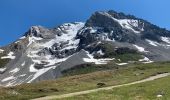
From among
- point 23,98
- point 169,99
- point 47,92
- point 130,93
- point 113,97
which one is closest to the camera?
point 169,99

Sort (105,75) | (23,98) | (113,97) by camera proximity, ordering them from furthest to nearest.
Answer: (105,75) → (23,98) → (113,97)

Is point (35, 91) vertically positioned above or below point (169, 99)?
above

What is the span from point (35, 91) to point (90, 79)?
21771 millimetres

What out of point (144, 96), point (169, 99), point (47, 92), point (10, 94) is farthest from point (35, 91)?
point (169, 99)

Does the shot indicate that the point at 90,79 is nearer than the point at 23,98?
No

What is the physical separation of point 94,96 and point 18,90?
62.3 ft

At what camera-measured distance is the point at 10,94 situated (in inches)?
2197

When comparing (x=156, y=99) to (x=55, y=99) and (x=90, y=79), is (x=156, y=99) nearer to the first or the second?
(x=55, y=99)

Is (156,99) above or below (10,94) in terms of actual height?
below

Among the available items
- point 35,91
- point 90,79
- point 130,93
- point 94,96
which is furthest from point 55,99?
point 90,79

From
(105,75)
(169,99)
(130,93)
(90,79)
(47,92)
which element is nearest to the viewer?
(169,99)

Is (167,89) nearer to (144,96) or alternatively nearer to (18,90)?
(144,96)

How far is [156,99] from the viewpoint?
138 feet

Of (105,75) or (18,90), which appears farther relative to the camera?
(105,75)
